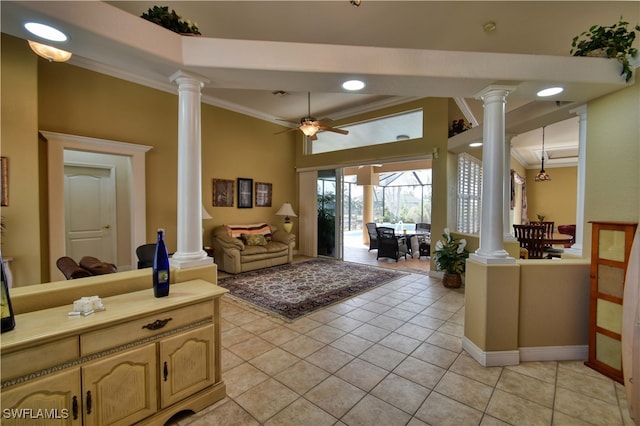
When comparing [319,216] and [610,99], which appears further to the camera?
[319,216]

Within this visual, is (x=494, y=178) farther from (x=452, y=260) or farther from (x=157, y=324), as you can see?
(x=157, y=324)

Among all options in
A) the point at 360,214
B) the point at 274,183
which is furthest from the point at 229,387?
the point at 360,214

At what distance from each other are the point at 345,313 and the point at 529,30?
13.2ft

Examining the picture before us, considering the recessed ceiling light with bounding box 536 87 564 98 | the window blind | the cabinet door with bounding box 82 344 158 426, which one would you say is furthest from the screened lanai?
the cabinet door with bounding box 82 344 158 426

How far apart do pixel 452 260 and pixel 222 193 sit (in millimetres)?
4858

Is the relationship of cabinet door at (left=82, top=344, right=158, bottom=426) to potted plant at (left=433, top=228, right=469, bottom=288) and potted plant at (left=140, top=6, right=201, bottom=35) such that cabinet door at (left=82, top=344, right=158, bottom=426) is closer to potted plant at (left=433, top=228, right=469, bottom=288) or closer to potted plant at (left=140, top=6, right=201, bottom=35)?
potted plant at (left=140, top=6, right=201, bottom=35)

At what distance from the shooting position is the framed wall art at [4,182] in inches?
126

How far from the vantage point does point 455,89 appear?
2492 mm

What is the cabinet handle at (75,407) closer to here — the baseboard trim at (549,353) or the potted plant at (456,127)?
the baseboard trim at (549,353)

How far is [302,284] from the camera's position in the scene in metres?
4.73

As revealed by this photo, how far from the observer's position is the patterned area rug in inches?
149

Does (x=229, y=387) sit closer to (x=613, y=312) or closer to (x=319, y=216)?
(x=613, y=312)

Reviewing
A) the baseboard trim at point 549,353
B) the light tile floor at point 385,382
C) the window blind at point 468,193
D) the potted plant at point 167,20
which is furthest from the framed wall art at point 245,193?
the baseboard trim at point 549,353

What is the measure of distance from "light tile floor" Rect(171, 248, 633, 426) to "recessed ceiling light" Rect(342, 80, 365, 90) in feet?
8.09
